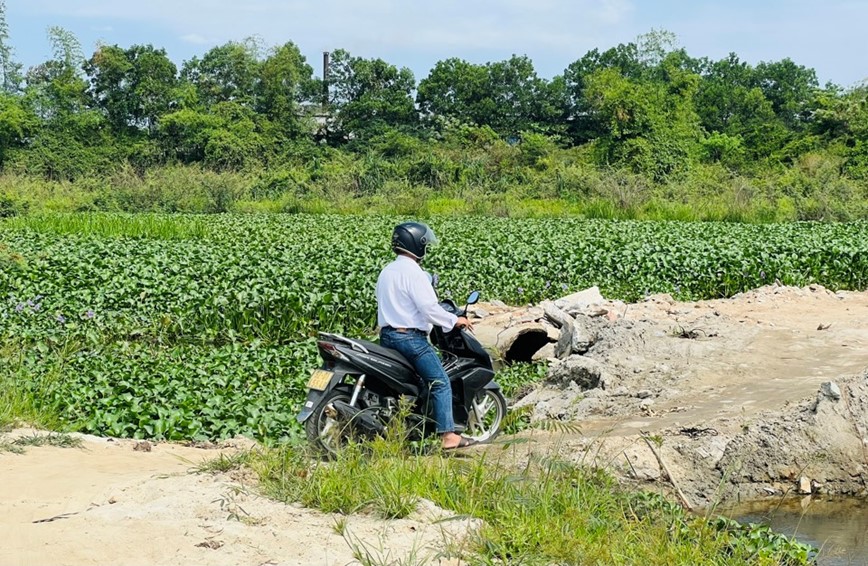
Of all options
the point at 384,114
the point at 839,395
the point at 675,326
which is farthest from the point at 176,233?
the point at 384,114

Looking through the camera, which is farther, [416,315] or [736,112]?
[736,112]

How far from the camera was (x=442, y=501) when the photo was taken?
5.28 m

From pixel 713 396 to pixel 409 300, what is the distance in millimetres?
3573

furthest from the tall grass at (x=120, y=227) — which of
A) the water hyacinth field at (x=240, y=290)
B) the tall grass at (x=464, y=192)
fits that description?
the tall grass at (x=464, y=192)

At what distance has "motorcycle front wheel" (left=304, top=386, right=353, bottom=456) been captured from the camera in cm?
648

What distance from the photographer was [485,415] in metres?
7.38

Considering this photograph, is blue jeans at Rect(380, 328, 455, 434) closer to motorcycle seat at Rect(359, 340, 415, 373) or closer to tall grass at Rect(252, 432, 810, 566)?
motorcycle seat at Rect(359, 340, 415, 373)

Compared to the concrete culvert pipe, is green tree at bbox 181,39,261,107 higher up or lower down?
higher up

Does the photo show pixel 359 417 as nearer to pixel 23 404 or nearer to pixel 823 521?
pixel 23 404

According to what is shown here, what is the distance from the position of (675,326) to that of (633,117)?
2974 centimetres

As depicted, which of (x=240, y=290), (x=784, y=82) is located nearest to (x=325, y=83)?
(x=784, y=82)

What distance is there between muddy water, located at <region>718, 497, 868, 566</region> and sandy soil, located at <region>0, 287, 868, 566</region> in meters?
0.21

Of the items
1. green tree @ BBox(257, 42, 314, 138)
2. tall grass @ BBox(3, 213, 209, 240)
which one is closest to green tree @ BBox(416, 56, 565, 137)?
green tree @ BBox(257, 42, 314, 138)

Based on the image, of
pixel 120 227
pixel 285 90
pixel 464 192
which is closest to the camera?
pixel 120 227
